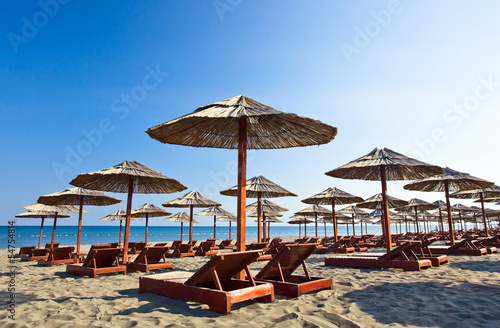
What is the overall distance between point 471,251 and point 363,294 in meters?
6.85

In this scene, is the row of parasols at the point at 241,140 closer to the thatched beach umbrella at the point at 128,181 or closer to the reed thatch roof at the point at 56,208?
the thatched beach umbrella at the point at 128,181

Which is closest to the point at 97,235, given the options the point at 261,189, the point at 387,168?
the point at 261,189

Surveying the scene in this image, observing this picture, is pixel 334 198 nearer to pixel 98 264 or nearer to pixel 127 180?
pixel 127 180

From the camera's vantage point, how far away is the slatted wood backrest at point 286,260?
4160 millimetres

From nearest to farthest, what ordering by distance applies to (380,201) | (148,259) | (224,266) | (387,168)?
(224,266) → (148,259) → (387,168) → (380,201)

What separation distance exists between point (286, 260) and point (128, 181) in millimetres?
4941

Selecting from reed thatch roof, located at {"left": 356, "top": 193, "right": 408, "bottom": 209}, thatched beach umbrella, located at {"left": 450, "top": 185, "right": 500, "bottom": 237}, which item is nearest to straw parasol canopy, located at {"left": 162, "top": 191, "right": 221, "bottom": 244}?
reed thatch roof, located at {"left": 356, "top": 193, "right": 408, "bottom": 209}

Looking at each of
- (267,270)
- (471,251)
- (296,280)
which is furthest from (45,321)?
(471,251)

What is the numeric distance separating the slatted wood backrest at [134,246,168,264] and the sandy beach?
5.34 feet

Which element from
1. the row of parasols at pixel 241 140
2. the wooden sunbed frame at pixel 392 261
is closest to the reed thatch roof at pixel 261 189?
the row of parasols at pixel 241 140

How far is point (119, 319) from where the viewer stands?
3.13m

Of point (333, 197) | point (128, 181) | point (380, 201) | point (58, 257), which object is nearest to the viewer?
point (128, 181)

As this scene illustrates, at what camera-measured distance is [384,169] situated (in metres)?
7.22

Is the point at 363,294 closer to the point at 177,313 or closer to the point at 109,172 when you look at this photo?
the point at 177,313
